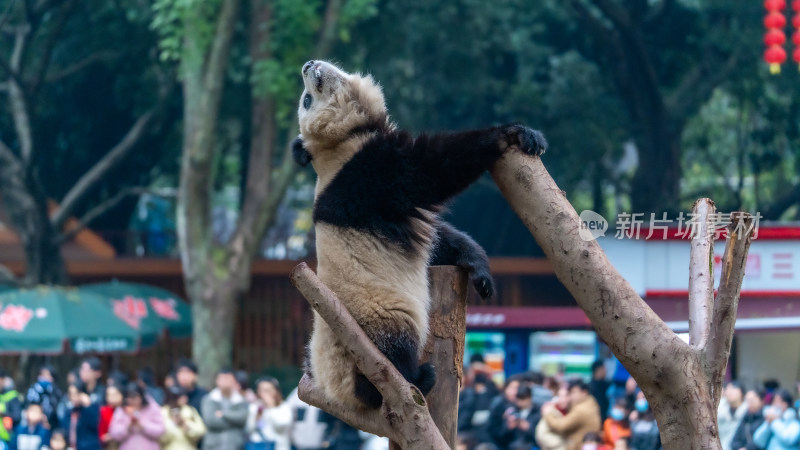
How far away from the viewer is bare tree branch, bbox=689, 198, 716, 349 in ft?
8.66

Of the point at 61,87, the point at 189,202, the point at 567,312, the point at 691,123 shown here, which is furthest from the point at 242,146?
the point at 691,123

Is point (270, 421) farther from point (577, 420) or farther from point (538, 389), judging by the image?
point (577, 420)

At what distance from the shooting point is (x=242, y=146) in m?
13.5

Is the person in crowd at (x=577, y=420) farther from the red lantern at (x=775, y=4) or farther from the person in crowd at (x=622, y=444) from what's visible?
the red lantern at (x=775, y=4)

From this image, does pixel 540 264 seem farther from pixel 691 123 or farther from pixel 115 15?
pixel 115 15

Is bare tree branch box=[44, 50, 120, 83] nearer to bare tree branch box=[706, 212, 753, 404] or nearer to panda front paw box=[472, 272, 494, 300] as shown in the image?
panda front paw box=[472, 272, 494, 300]

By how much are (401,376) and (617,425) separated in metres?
4.27

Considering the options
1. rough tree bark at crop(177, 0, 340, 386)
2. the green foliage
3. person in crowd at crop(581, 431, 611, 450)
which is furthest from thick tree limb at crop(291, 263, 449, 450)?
rough tree bark at crop(177, 0, 340, 386)

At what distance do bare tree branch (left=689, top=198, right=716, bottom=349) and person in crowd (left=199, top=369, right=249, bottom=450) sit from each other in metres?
5.61

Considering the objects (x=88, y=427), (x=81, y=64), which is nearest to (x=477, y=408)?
(x=88, y=427)

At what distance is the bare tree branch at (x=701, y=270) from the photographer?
2640 mm

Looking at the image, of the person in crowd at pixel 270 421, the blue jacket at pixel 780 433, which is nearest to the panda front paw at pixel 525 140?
the blue jacket at pixel 780 433

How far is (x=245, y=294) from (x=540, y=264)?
148 inches

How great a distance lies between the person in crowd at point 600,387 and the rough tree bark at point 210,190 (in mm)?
3745
